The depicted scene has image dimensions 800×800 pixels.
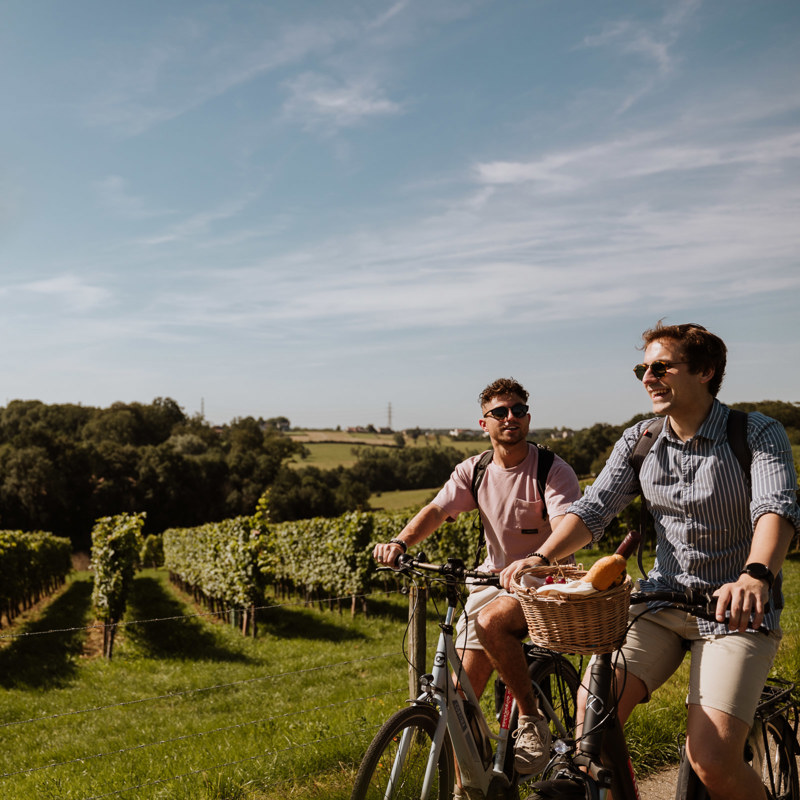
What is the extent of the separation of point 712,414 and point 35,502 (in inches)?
2621

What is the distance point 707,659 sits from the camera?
95.7 inches

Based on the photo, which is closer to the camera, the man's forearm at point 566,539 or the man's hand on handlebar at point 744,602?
the man's hand on handlebar at point 744,602

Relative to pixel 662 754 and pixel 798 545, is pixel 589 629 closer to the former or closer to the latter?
pixel 662 754

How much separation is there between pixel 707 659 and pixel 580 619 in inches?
20.4

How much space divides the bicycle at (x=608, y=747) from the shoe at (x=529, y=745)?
Answer: 611mm

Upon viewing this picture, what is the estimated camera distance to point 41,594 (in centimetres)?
2527

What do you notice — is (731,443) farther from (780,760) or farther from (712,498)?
(780,760)

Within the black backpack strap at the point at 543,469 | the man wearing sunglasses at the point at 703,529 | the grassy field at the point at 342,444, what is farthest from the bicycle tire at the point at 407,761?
the grassy field at the point at 342,444

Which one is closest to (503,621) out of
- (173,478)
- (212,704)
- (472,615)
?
(472,615)

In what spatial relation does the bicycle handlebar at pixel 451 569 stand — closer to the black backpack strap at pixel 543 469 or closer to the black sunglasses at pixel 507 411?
the black backpack strap at pixel 543 469

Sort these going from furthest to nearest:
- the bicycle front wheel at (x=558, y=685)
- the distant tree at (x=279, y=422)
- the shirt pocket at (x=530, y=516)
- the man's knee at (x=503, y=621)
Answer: the distant tree at (x=279, y=422), the shirt pocket at (x=530, y=516), the bicycle front wheel at (x=558, y=685), the man's knee at (x=503, y=621)

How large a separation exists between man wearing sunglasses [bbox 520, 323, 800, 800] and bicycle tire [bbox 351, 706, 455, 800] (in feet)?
2.52

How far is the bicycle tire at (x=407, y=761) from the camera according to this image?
2.60m

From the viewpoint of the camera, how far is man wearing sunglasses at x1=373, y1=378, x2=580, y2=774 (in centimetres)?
313
